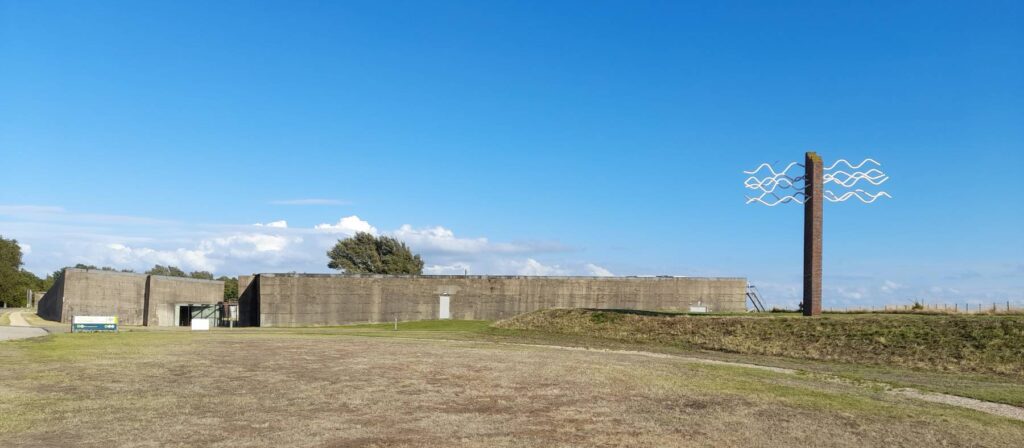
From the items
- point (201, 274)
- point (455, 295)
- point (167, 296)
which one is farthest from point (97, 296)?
point (201, 274)

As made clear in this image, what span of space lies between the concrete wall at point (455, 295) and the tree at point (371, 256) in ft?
164

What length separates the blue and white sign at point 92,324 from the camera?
129 ft

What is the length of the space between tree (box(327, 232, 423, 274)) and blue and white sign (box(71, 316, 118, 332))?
2789 inches

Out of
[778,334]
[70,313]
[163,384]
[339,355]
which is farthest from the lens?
[70,313]

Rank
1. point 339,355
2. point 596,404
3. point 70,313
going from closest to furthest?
point 596,404 → point 339,355 → point 70,313

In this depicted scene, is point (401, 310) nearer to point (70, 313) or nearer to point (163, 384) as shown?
point (70, 313)

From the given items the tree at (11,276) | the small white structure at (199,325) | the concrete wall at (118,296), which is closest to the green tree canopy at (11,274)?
the tree at (11,276)

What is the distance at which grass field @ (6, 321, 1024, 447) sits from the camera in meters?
13.5

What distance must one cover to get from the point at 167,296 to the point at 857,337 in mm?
57698

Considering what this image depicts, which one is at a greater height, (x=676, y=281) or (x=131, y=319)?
(x=676, y=281)

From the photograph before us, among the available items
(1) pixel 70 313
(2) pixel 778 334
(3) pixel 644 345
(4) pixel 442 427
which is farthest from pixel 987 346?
(1) pixel 70 313

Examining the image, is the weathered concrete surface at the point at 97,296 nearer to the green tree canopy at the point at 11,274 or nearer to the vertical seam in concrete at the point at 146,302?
the vertical seam in concrete at the point at 146,302

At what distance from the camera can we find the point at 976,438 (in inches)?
568

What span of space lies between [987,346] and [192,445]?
2950cm
